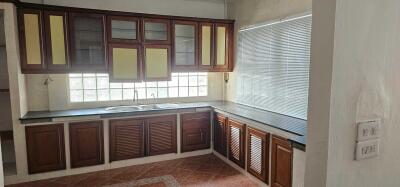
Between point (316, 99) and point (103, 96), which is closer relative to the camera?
point (316, 99)

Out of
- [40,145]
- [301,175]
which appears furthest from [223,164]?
[40,145]

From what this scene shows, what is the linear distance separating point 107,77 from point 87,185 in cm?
167

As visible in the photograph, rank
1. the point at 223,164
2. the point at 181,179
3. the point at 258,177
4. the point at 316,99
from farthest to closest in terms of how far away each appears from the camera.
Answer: the point at 223,164
the point at 181,179
the point at 258,177
the point at 316,99

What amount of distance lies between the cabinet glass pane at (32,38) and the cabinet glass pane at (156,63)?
4.69 ft

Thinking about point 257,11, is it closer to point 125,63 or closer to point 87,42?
point 125,63

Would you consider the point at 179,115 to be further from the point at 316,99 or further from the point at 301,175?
the point at 316,99

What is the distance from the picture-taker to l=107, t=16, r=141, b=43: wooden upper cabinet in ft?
12.3

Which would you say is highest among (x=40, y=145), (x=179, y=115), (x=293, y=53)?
(x=293, y=53)

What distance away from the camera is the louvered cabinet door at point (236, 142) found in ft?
11.6

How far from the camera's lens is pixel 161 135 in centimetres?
400

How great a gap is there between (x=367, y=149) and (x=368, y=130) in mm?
77

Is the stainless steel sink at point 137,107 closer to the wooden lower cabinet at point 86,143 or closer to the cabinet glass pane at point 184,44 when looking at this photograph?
the wooden lower cabinet at point 86,143

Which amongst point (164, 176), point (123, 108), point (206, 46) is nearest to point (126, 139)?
point (123, 108)

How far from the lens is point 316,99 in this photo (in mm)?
1004
